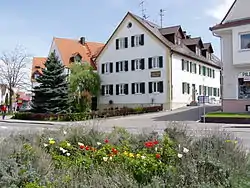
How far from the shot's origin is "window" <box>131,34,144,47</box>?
4472 cm

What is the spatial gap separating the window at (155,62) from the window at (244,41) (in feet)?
50.9

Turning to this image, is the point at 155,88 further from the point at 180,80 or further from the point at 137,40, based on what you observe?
the point at 137,40

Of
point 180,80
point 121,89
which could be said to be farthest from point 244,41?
point 121,89

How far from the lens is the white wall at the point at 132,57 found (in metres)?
43.2

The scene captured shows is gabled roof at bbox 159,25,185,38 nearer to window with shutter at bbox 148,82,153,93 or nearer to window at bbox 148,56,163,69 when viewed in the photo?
window at bbox 148,56,163,69

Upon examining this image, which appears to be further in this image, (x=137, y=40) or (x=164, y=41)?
(x=137, y=40)

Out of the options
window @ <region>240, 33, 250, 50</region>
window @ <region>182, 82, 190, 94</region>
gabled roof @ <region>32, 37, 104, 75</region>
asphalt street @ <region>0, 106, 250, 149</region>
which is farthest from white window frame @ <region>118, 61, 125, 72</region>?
window @ <region>240, 33, 250, 50</region>

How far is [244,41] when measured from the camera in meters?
28.0

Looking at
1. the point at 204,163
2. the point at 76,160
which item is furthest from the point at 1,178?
the point at 204,163

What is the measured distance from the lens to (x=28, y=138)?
7.57 m

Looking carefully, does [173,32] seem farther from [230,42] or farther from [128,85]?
[230,42]

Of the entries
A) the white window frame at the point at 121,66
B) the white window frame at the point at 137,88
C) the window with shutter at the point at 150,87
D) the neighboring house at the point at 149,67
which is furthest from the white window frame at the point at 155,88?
the white window frame at the point at 121,66

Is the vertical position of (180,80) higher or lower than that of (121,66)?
lower

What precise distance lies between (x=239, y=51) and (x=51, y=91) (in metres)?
18.2
